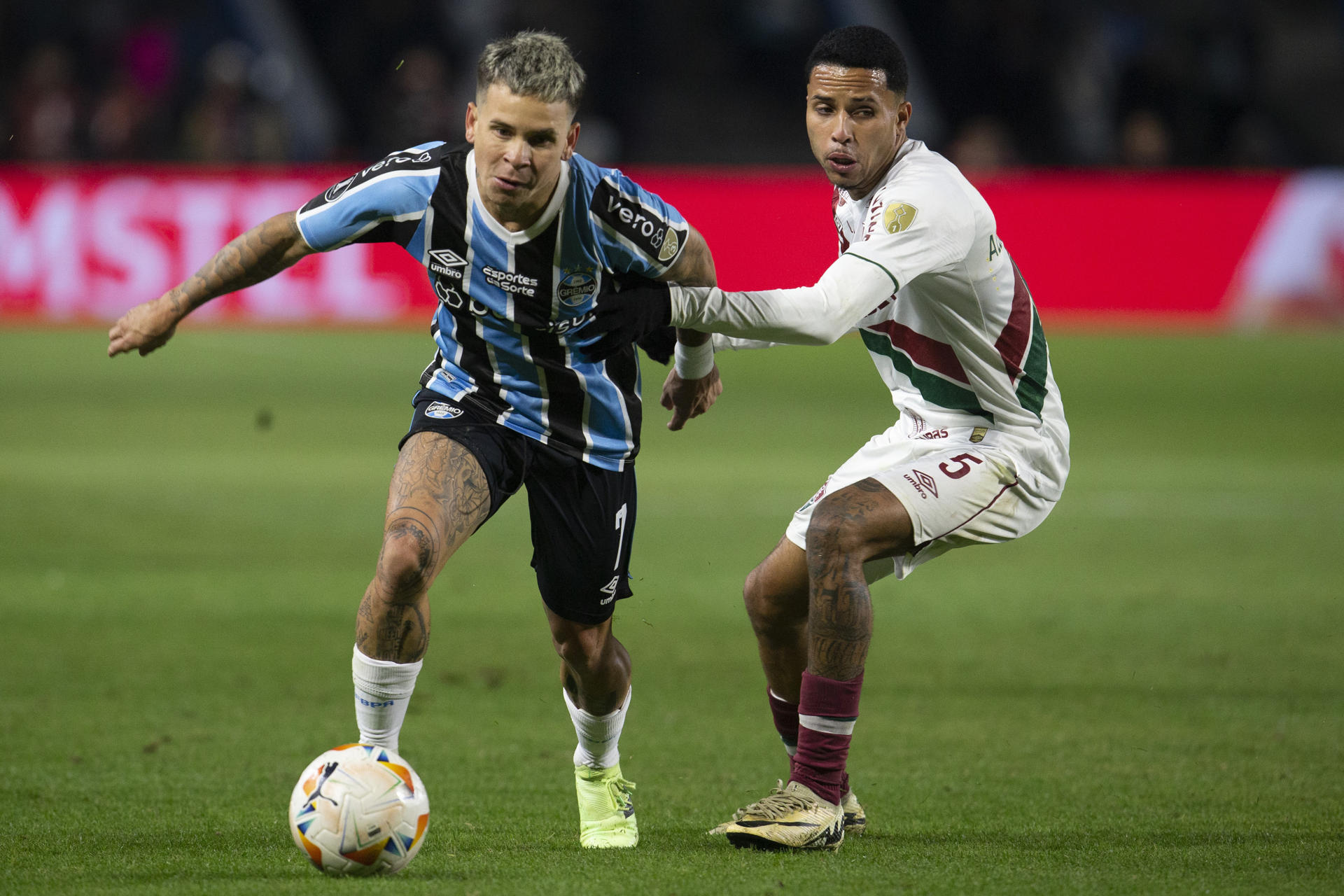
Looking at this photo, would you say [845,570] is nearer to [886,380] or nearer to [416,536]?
[886,380]

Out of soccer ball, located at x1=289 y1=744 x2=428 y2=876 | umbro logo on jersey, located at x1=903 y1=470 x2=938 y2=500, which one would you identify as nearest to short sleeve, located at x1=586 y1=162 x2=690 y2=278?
umbro logo on jersey, located at x1=903 y1=470 x2=938 y2=500

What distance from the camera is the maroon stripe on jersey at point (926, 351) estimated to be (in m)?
5.12

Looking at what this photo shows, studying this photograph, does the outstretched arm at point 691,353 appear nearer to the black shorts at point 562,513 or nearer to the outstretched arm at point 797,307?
the outstretched arm at point 797,307

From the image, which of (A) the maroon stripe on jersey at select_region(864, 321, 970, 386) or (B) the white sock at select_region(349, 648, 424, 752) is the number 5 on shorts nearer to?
(A) the maroon stripe on jersey at select_region(864, 321, 970, 386)

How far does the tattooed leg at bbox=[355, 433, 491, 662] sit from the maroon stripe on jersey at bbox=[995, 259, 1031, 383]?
1.60 meters

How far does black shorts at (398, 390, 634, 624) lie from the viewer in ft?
16.2

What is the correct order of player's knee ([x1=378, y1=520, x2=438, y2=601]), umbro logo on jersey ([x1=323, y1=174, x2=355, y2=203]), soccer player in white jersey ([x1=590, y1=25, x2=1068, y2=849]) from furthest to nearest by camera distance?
→ umbro logo on jersey ([x1=323, y1=174, x2=355, y2=203]), soccer player in white jersey ([x1=590, y1=25, x2=1068, y2=849]), player's knee ([x1=378, y1=520, x2=438, y2=601])

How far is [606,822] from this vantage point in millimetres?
4906

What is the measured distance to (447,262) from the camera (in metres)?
4.84

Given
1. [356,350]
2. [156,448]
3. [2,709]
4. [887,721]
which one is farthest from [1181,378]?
[2,709]

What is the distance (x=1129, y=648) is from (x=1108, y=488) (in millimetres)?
5022

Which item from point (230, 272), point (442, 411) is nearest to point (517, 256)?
point (442, 411)

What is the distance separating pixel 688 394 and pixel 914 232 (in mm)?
951

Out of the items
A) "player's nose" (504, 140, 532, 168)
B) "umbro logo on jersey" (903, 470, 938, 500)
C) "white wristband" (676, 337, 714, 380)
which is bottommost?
"umbro logo on jersey" (903, 470, 938, 500)
